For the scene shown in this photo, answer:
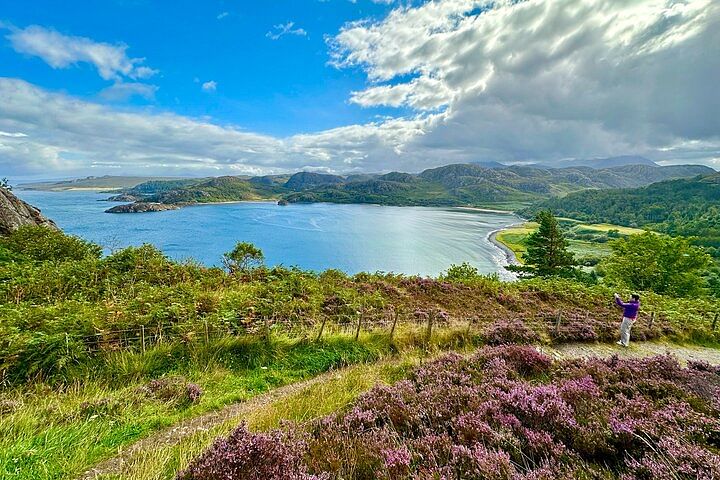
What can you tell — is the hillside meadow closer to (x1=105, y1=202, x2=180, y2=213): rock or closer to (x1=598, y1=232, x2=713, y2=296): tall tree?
(x1=598, y1=232, x2=713, y2=296): tall tree

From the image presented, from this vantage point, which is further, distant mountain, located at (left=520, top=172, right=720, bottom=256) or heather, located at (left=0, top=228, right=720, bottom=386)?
distant mountain, located at (left=520, top=172, right=720, bottom=256)

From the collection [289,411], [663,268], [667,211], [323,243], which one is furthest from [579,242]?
[289,411]

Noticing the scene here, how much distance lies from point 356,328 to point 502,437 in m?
7.28

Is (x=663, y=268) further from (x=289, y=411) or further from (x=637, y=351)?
(x=289, y=411)

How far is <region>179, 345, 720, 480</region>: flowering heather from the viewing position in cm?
258

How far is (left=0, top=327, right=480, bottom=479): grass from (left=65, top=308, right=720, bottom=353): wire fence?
0.39 m

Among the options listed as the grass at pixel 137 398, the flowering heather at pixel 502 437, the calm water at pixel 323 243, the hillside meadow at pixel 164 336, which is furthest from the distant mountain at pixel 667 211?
the grass at pixel 137 398

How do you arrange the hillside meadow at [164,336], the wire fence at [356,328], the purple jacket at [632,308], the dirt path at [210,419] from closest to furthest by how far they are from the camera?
the dirt path at [210,419] → the hillside meadow at [164,336] → the wire fence at [356,328] → the purple jacket at [632,308]

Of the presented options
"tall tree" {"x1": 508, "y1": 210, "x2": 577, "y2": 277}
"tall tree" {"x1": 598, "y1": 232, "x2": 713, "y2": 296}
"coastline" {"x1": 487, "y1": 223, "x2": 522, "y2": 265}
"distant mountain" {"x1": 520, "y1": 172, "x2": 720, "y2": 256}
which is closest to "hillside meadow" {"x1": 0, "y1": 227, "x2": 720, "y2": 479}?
"tall tree" {"x1": 598, "y1": 232, "x2": 713, "y2": 296}

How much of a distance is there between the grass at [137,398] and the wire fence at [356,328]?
1.29 ft

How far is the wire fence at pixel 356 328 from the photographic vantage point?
7.11 metres

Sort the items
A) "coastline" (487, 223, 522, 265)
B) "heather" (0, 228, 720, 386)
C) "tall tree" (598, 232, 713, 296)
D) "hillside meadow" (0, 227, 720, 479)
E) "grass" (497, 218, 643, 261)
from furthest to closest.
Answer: "grass" (497, 218, 643, 261), "coastline" (487, 223, 522, 265), "tall tree" (598, 232, 713, 296), "heather" (0, 228, 720, 386), "hillside meadow" (0, 227, 720, 479)

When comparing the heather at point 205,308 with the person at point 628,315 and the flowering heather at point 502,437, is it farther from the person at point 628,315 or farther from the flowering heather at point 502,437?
the flowering heather at point 502,437

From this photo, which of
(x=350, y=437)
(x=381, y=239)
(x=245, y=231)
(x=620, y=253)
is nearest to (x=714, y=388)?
(x=350, y=437)
